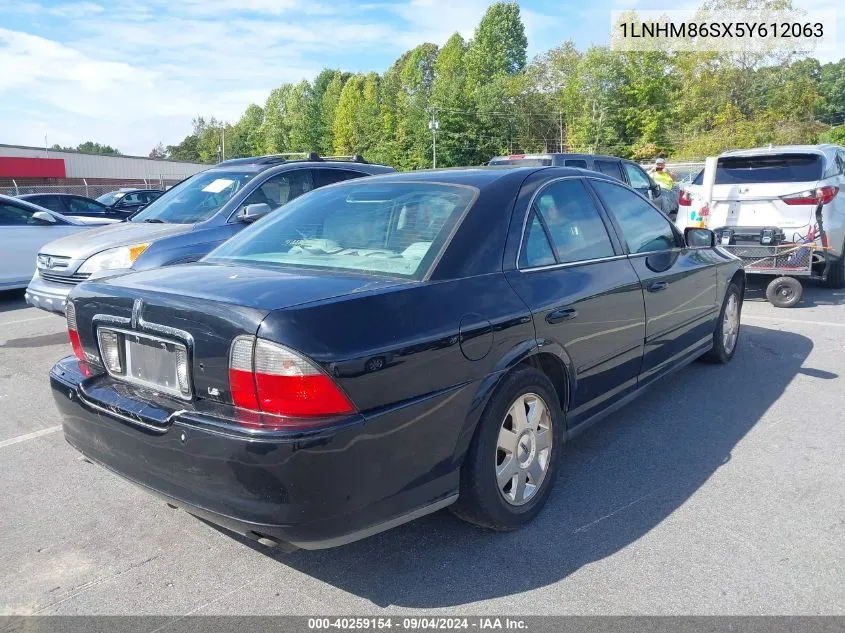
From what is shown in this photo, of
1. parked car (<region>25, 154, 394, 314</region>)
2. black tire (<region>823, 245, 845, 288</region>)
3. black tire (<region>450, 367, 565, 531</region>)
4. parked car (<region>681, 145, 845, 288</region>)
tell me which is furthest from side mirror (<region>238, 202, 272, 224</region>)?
black tire (<region>823, 245, 845, 288</region>)

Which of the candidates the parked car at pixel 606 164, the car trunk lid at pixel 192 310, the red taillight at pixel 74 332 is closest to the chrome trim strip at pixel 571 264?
the car trunk lid at pixel 192 310

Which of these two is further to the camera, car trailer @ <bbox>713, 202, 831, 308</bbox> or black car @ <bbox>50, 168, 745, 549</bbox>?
car trailer @ <bbox>713, 202, 831, 308</bbox>

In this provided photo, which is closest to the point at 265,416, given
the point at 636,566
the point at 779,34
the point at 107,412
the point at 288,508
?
the point at 288,508

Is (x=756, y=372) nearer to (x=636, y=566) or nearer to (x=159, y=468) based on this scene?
(x=636, y=566)

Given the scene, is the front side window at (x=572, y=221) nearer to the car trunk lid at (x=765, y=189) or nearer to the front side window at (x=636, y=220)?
the front side window at (x=636, y=220)

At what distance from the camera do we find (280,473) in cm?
234

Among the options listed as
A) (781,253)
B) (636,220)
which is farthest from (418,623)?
(781,253)

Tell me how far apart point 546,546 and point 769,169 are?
24.1ft

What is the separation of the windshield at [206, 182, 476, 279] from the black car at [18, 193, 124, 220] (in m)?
11.5

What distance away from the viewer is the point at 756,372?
5668 mm

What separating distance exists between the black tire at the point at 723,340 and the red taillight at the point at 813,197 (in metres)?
3.10

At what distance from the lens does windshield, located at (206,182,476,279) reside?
3.11 metres

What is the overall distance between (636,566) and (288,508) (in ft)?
4.92

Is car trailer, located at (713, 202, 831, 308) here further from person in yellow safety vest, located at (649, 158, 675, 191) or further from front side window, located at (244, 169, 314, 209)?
person in yellow safety vest, located at (649, 158, 675, 191)
